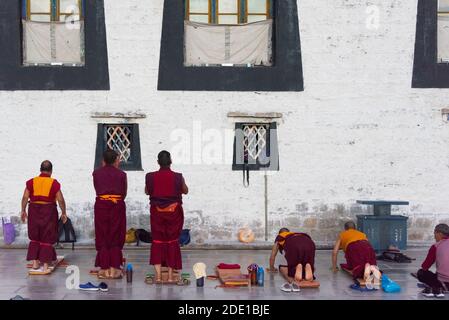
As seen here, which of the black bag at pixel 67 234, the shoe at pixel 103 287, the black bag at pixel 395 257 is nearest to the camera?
the shoe at pixel 103 287

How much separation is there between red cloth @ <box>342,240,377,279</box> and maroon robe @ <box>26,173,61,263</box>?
169 inches

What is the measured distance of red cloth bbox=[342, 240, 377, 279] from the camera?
8.55 m

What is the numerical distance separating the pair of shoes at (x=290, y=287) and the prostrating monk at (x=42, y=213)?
130 inches

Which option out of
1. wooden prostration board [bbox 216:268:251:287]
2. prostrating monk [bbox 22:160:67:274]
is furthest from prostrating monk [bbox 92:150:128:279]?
wooden prostration board [bbox 216:268:251:287]

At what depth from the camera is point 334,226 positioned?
39.0 ft

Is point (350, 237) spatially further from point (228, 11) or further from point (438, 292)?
point (228, 11)

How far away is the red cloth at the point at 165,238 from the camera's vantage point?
28.2 ft

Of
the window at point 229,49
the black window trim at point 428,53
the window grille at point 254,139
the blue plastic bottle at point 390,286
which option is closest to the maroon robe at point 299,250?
the blue plastic bottle at point 390,286

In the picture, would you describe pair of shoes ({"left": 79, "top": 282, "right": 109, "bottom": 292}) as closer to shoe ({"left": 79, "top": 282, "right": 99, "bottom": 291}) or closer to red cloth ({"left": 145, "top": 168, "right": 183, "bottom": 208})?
shoe ({"left": 79, "top": 282, "right": 99, "bottom": 291})

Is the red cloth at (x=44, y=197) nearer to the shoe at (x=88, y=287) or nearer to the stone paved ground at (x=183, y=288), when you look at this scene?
the stone paved ground at (x=183, y=288)

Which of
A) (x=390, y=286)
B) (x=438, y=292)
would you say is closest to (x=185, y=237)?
(x=390, y=286)
